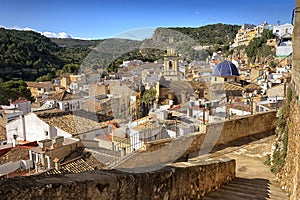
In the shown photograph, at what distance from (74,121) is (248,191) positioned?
1179cm

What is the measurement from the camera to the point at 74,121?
14.7m

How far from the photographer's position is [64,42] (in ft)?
221

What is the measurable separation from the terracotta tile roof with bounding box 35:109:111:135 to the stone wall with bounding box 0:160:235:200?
9.59 m

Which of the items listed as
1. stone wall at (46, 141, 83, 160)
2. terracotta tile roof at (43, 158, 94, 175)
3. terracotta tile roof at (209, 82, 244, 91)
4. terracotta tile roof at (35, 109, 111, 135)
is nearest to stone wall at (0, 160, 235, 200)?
terracotta tile roof at (43, 158, 94, 175)

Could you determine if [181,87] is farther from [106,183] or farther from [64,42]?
[64,42]

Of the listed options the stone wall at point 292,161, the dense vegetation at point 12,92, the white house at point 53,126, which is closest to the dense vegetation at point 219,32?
the dense vegetation at point 12,92

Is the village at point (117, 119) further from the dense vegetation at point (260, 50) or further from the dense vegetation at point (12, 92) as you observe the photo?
the dense vegetation at point (260, 50)

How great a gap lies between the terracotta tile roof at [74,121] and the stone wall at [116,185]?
31.5ft

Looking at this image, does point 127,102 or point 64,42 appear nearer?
point 127,102

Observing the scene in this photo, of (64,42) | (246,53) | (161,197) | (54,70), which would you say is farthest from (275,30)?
(161,197)

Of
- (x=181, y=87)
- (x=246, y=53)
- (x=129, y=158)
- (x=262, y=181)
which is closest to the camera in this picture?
(x=262, y=181)

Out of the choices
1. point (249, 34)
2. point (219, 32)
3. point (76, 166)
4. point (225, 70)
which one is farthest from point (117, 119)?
point (219, 32)

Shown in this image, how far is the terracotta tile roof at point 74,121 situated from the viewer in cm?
1316

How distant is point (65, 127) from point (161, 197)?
11520 millimetres
